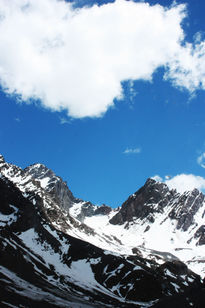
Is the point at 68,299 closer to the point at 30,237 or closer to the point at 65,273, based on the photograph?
the point at 65,273

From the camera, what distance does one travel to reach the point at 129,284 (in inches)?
6422

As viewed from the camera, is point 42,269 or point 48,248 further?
point 48,248

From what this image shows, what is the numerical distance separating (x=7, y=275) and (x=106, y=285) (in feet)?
201

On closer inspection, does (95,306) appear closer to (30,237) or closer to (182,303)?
(182,303)

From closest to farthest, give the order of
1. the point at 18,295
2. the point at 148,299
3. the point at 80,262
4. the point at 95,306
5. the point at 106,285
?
1. the point at 18,295
2. the point at 95,306
3. the point at 148,299
4. the point at 106,285
5. the point at 80,262

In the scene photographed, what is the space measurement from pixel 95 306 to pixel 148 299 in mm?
Answer: 46865

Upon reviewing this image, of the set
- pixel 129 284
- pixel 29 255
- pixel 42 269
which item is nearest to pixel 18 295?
pixel 42 269

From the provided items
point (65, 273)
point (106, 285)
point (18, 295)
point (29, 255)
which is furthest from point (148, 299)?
point (18, 295)

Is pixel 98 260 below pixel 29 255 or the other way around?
the other way around

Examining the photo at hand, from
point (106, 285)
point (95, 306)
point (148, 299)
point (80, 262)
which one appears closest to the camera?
point (95, 306)

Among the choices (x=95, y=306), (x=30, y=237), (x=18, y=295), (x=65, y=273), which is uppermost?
(x=30, y=237)

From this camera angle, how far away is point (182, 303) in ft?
403

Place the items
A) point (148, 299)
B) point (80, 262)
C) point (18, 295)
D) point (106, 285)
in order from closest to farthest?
point (18, 295)
point (148, 299)
point (106, 285)
point (80, 262)

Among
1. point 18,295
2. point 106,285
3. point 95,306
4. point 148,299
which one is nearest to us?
point 18,295
